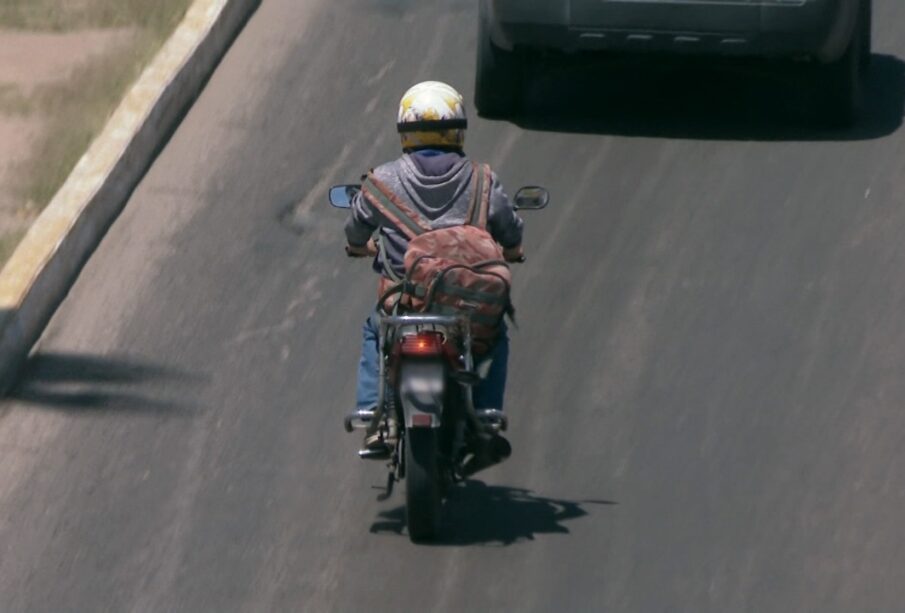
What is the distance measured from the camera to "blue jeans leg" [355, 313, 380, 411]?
27.0 feet

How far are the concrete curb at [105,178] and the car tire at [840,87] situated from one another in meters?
3.65

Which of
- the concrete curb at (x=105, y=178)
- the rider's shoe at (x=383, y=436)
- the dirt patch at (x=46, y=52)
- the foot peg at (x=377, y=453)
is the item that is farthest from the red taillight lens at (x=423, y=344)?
the dirt patch at (x=46, y=52)

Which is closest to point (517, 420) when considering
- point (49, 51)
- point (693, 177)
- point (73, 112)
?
point (693, 177)

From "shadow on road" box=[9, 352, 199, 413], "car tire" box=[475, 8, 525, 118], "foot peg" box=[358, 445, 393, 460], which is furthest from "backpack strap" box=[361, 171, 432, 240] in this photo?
"car tire" box=[475, 8, 525, 118]

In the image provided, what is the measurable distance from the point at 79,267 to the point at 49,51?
9.49 feet

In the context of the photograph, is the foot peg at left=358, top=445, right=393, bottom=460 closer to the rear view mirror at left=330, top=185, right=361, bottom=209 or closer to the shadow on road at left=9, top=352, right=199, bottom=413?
the rear view mirror at left=330, top=185, right=361, bottom=209

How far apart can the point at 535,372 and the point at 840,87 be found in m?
3.43

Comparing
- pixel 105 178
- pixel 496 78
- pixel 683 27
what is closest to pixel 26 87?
pixel 105 178

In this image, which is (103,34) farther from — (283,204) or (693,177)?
(693,177)

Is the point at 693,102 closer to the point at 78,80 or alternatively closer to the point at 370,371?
the point at 78,80

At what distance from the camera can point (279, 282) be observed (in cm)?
1050

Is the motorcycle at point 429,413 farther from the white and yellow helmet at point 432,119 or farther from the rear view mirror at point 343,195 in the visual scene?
the white and yellow helmet at point 432,119

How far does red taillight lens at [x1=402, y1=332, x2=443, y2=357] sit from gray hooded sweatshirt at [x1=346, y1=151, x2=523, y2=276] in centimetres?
43

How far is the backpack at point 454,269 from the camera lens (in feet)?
25.9
